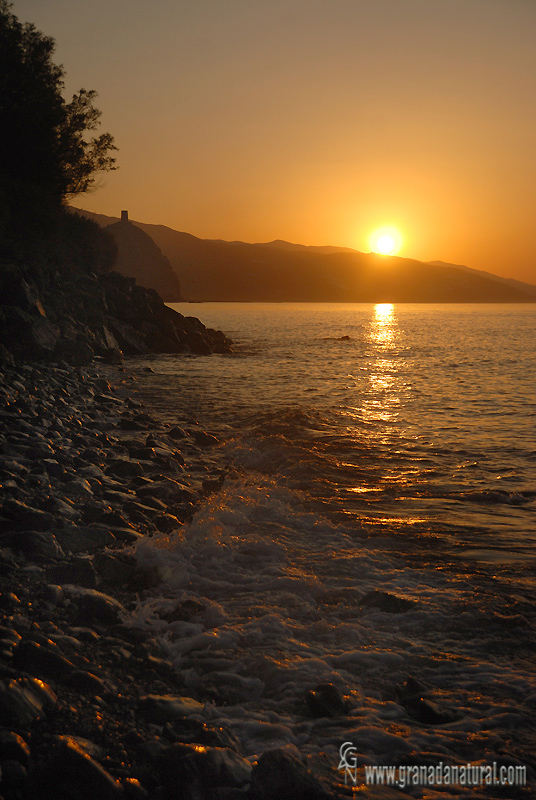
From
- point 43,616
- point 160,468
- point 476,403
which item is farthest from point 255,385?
point 43,616

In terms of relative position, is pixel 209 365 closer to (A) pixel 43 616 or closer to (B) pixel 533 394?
(B) pixel 533 394

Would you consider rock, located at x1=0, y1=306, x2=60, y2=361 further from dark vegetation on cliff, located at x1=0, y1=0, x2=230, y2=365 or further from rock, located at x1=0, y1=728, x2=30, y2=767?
rock, located at x1=0, y1=728, x2=30, y2=767

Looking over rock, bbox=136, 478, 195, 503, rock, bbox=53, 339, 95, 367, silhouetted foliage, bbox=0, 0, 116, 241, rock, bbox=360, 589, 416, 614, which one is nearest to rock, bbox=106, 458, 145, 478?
rock, bbox=136, 478, 195, 503

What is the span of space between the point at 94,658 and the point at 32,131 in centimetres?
3771

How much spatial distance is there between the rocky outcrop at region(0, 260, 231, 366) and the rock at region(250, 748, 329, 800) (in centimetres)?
1744

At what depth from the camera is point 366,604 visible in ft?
19.2

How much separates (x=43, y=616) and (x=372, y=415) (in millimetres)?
13789

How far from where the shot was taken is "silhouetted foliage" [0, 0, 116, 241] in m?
32.6

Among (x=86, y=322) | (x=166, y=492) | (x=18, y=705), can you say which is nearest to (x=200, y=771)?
(x=18, y=705)

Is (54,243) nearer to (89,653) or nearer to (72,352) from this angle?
(72,352)

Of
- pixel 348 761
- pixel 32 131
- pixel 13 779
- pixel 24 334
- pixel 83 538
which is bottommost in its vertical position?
pixel 348 761

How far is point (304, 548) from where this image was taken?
740cm

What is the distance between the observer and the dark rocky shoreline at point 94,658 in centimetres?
338

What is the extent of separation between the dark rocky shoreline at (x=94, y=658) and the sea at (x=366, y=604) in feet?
0.86
